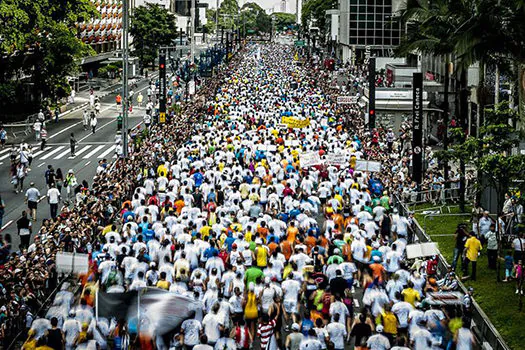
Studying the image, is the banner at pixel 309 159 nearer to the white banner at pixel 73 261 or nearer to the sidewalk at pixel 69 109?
the white banner at pixel 73 261

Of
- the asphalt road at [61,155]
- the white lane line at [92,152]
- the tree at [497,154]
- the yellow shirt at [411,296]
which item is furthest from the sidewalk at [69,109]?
the yellow shirt at [411,296]

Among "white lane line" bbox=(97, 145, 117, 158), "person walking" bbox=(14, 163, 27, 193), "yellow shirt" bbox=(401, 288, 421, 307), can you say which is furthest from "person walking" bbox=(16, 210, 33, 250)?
"white lane line" bbox=(97, 145, 117, 158)

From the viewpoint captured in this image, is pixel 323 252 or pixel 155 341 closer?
pixel 155 341

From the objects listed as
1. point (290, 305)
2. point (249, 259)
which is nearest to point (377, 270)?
point (290, 305)

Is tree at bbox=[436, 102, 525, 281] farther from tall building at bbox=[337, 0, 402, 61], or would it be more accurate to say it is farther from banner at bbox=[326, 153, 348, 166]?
tall building at bbox=[337, 0, 402, 61]

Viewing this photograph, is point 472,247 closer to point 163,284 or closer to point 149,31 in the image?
point 163,284

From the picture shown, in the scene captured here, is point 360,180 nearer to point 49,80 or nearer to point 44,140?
point 44,140

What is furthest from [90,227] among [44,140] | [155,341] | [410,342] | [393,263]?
[44,140]
